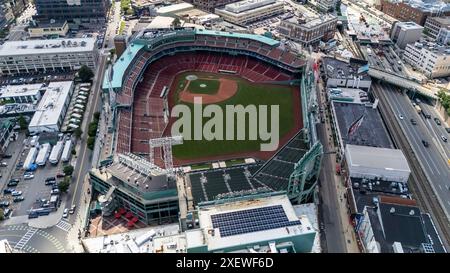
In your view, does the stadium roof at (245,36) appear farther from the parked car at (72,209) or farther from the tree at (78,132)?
the parked car at (72,209)

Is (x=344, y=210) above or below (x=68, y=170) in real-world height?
above

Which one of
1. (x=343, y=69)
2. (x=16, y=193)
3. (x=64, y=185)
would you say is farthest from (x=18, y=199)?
(x=343, y=69)

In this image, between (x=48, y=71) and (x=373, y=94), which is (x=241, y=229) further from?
(x=48, y=71)

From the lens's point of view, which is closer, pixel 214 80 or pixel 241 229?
pixel 241 229

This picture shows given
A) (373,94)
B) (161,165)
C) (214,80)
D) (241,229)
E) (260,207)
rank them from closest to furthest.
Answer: (241,229)
(260,207)
(161,165)
(373,94)
(214,80)

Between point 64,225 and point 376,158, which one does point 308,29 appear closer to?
point 376,158

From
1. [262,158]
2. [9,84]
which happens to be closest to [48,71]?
[9,84]

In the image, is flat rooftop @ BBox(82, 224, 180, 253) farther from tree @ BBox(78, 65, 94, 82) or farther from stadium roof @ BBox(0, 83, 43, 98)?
tree @ BBox(78, 65, 94, 82)
